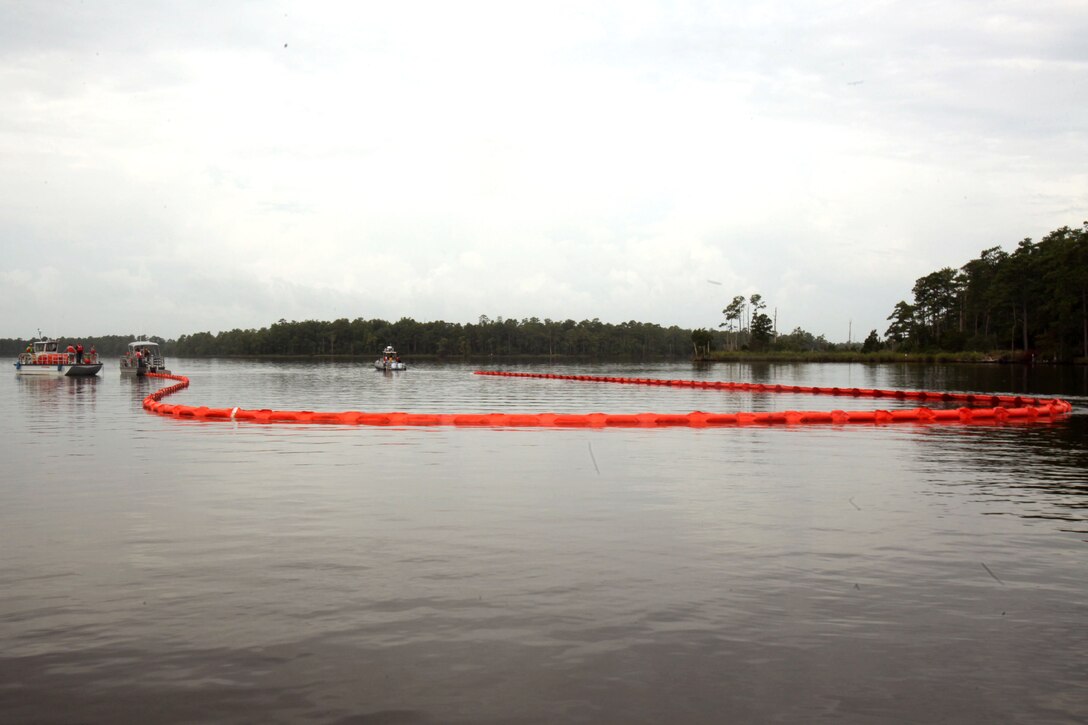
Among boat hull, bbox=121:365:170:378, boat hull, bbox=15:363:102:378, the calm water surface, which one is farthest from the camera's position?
boat hull, bbox=121:365:170:378

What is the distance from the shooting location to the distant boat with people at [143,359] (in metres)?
82.4

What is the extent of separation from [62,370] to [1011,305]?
123 metres

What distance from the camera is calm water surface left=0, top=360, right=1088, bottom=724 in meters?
6.46

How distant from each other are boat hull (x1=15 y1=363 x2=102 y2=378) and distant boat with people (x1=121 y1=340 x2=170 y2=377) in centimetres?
446

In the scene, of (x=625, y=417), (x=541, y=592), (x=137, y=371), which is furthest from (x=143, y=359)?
(x=541, y=592)

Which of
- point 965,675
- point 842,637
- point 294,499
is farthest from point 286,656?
point 294,499

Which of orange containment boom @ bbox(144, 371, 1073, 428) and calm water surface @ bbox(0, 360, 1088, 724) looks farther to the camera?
orange containment boom @ bbox(144, 371, 1073, 428)

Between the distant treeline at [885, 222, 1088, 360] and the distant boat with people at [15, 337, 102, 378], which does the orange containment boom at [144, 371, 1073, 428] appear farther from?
the distant treeline at [885, 222, 1088, 360]

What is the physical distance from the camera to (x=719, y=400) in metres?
47.1

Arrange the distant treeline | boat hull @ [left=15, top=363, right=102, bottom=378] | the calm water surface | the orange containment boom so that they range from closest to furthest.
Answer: the calm water surface → the orange containment boom → boat hull @ [left=15, top=363, right=102, bottom=378] → the distant treeline

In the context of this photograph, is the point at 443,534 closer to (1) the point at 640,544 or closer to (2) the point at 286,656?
(1) the point at 640,544

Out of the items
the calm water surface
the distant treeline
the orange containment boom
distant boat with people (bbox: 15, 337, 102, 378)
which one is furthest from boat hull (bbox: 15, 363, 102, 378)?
the distant treeline

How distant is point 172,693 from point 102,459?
1603cm

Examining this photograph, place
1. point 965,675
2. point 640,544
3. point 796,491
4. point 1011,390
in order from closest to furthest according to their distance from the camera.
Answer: point 965,675 < point 640,544 < point 796,491 < point 1011,390
